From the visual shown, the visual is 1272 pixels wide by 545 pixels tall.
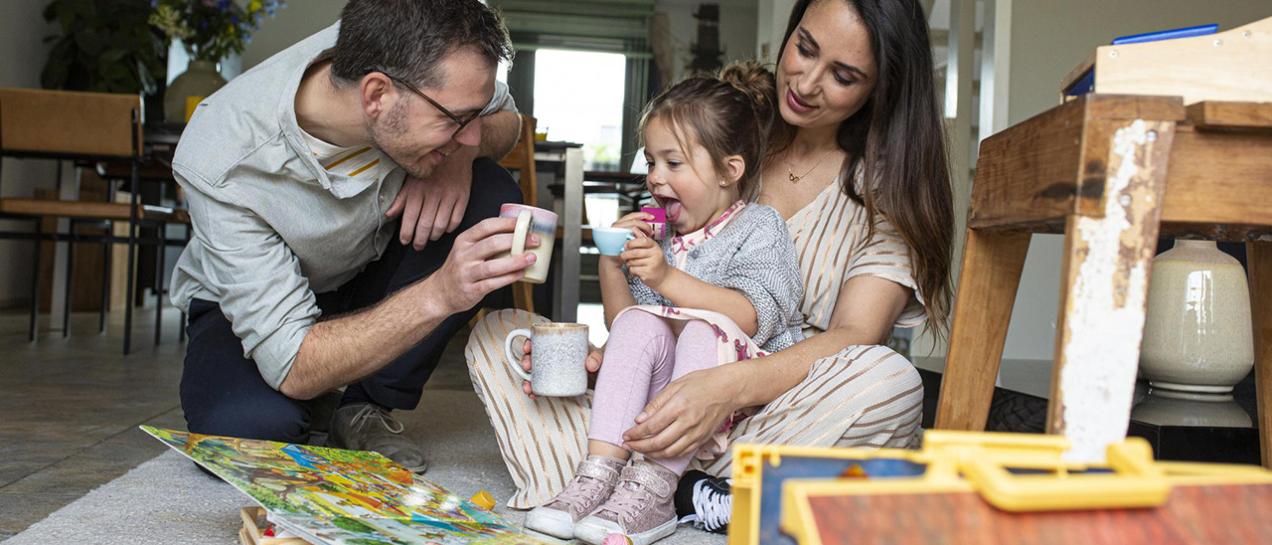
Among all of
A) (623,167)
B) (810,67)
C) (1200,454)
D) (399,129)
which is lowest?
(1200,454)

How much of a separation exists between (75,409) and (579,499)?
167 centimetres

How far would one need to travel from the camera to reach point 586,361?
1.63 metres

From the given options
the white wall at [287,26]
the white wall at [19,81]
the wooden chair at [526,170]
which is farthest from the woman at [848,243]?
the white wall at [287,26]

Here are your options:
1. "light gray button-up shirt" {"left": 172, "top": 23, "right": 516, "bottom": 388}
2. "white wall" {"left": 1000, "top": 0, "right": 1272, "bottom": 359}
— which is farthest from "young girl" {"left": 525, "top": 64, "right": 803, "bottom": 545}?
"white wall" {"left": 1000, "top": 0, "right": 1272, "bottom": 359}

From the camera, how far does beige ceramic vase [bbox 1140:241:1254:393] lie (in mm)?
1790

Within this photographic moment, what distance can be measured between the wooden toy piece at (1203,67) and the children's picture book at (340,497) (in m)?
0.80

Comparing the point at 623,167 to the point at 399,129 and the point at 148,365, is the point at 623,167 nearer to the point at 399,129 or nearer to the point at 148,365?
the point at 148,365

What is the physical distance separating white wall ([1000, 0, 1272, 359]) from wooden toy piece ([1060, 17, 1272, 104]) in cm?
322

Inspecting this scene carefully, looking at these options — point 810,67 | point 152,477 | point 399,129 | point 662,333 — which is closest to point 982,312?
point 662,333

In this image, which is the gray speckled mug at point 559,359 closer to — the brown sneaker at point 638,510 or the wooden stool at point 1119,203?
the brown sneaker at point 638,510

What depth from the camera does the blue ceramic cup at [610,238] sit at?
1.50m

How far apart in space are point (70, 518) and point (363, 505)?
20.7 inches

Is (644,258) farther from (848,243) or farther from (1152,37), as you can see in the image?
(1152,37)

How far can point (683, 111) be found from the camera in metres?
1.75
